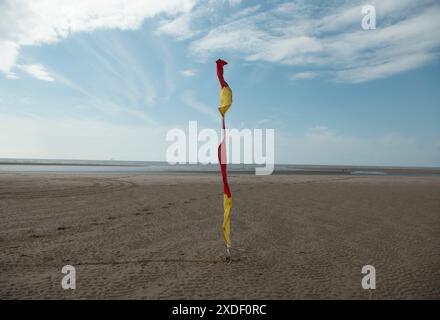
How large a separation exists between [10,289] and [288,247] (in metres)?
4.73

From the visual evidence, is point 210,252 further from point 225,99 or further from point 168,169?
point 168,169

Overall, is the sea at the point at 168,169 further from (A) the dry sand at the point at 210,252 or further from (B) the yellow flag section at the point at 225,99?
(B) the yellow flag section at the point at 225,99

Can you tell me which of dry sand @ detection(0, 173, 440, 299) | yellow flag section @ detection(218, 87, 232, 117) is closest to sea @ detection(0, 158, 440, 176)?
dry sand @ detection(0, 173, 440, 299)

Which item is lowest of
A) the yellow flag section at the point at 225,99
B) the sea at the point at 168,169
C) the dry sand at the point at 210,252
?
the dry sand at the point at 210,252

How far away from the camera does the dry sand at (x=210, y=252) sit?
405cm

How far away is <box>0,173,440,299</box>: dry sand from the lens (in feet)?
13.3

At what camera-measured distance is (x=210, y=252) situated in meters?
5.68

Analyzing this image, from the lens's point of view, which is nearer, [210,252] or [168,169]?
[210,252]

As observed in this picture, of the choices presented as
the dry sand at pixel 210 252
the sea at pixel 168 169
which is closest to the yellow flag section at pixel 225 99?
the dry sand at pixel 210 252

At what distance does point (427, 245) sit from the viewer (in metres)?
6.36

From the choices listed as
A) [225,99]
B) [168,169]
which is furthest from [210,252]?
[168,169]

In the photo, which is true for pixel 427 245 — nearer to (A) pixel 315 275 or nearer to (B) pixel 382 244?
(B) pixel 382 244

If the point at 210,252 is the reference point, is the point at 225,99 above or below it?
above
